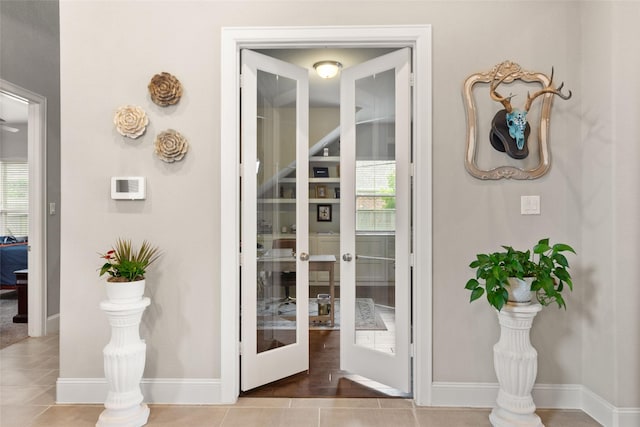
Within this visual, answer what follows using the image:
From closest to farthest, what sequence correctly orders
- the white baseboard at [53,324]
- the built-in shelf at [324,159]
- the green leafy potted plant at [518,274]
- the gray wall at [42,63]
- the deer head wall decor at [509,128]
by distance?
1. the green leafy potted plant at [518,274]
2. the deer head wall decor at [509,128]
3. the gray wall at [42,63]
4. the white baseboard at [53,324]
5. the built-in shelf at [324,159]

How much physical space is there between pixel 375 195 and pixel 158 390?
192cm

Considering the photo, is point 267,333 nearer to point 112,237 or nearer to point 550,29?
point 112,237

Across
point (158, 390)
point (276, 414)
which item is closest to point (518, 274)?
point (276, 414)

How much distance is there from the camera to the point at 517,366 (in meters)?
2.14

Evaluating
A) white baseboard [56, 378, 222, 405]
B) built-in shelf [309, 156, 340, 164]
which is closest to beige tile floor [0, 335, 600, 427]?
white baseboard [56, 378, 222, 405]

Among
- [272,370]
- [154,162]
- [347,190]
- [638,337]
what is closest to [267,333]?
[272,370]

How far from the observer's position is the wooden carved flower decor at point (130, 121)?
2.46 meters

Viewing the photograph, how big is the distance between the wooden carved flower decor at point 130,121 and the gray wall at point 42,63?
1821 mm

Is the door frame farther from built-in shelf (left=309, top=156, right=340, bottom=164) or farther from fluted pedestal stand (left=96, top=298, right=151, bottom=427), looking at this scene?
built-in shelf (left=309, top=156, right=340, bottom=164)

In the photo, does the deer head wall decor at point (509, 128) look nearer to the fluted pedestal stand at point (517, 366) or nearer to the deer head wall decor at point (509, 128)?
the deer head wall decor at point (509, 128)

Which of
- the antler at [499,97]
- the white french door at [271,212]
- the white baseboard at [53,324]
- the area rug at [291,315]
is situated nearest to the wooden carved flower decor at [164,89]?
the white french door at [271,212]

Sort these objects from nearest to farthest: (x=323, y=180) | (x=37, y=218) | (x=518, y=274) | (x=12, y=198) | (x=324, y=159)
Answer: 1. (x=518, y=274)
2. (x=37, y=218)
3. (x=324, y=159)
4. (x=323, y=180)
5. (x=12, y=198)

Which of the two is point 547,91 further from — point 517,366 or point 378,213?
point 517,366

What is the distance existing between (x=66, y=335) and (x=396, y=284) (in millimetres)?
2163
